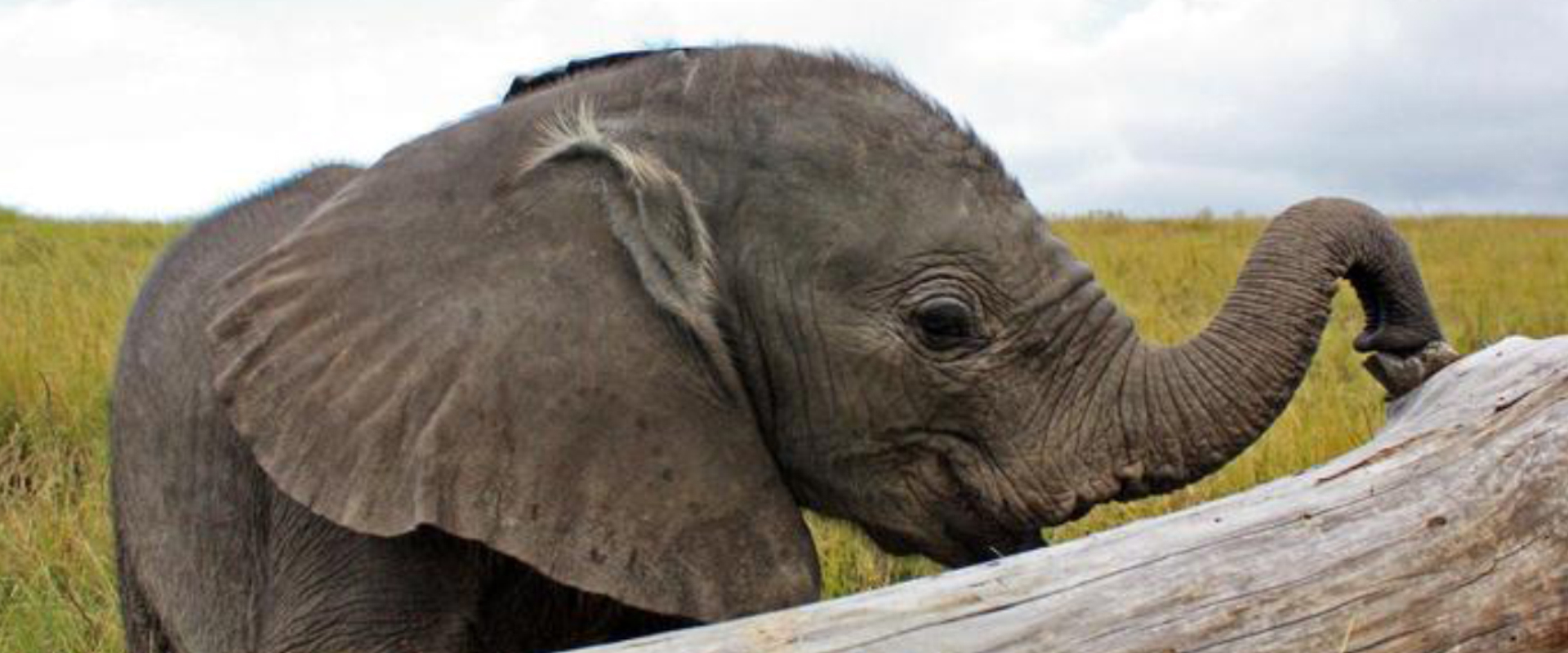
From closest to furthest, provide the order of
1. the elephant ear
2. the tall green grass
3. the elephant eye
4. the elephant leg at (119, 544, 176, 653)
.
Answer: the elephant ear < the elephant eye < the elephant leg at (119, 544, 176, 653) < the tall green grass

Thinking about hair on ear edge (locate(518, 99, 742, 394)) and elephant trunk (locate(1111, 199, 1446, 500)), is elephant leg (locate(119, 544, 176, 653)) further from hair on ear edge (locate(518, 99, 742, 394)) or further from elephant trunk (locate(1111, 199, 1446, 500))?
elephant trunk (locate(1111, 199, 1446, 500))

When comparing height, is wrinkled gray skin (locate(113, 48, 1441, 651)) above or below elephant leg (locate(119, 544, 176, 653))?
above

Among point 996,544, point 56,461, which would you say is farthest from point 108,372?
point 996,544

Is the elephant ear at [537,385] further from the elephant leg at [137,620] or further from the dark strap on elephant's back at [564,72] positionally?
the elephant leg at [137,620]

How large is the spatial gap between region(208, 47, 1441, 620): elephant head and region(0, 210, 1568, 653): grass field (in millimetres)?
516

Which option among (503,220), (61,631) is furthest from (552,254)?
(61,631)

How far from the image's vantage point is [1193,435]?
407 centimetres

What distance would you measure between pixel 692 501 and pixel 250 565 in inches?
A: 42.1

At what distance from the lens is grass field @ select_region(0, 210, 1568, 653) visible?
659 cm

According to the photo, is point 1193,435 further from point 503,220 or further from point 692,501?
point 503,220

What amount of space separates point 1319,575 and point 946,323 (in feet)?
2.85

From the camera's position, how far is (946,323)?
4020 mm

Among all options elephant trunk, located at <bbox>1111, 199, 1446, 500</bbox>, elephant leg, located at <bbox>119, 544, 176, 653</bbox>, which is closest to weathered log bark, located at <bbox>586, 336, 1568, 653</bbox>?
elephant trunk, located at <bbox>1111, 199, 1446, 500</bbox>

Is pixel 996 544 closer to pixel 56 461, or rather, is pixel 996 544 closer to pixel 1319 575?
pixel 1319 575
